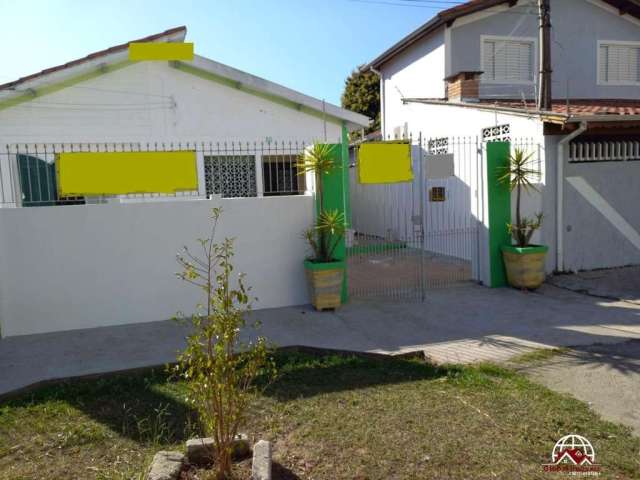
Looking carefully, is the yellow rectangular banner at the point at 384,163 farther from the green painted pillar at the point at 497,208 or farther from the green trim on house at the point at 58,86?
the green trim on house at the point at 58,86

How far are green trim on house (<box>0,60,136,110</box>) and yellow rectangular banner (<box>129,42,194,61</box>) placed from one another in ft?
1.43

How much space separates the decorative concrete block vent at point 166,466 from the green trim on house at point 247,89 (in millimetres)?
7918

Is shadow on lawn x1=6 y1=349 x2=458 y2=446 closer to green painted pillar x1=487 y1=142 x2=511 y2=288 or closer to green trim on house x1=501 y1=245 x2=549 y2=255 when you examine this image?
green trim on house x1=501 y1=245 x2=549 y2=255

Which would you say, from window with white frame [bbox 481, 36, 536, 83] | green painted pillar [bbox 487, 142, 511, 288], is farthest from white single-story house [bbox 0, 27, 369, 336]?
window with white frame [bbox 481, 36, 536, 83]

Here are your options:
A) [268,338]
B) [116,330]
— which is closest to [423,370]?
[268,338]

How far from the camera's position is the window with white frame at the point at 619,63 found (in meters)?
14.1

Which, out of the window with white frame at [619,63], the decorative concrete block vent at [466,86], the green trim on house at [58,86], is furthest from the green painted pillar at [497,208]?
the window with white frame at [619,63]

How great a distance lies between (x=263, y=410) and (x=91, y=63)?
25.6 feet

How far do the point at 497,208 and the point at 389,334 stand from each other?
349 centimetres

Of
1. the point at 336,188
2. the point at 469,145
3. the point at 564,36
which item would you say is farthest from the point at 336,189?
the point at 564,36

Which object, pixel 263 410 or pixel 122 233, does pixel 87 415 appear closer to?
pixel 263 410

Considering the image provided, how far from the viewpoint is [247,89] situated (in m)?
10.7

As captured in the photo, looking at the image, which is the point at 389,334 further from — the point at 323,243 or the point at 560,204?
the point at 560,204

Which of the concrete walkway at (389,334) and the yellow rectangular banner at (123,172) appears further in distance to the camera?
the yellow rectangular banner at (123,172)
